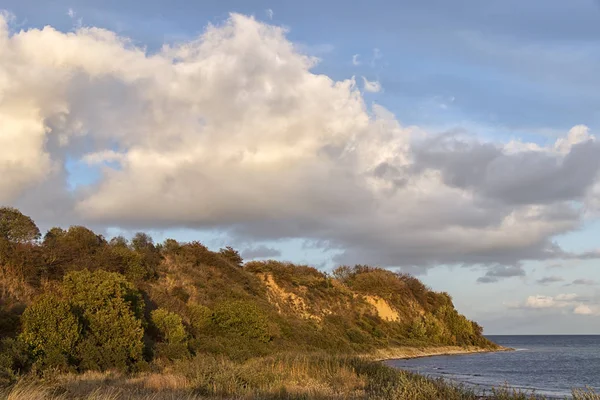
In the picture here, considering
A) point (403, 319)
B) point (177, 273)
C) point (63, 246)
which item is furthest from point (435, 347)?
point (63, 246)

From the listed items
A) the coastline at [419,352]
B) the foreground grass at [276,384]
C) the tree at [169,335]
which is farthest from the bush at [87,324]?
the coastline at [419,352]

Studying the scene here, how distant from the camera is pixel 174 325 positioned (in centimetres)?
3409

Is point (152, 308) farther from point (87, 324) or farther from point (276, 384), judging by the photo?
point (276, 384)

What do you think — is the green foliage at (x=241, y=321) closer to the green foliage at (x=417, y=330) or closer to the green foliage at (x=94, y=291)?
the green foliage at (x=94, y=291)

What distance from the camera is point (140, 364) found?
2728 cm

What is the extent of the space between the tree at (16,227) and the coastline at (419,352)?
31768mm

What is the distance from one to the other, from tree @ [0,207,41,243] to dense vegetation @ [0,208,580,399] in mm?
74

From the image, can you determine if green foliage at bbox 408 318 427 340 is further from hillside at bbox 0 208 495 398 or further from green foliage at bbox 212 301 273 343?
green foliage at bbox 212 301 273 343

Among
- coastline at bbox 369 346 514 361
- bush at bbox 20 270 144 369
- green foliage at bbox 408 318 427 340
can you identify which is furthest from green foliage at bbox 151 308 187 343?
green foliage at bbox 408 318 427 340

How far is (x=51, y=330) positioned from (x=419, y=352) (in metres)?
55.6

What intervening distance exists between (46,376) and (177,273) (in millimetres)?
30787

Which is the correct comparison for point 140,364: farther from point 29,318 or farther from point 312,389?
point 312,389

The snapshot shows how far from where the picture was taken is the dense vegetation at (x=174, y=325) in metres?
19.7

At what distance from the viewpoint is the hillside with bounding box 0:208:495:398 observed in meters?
A: 25.8
